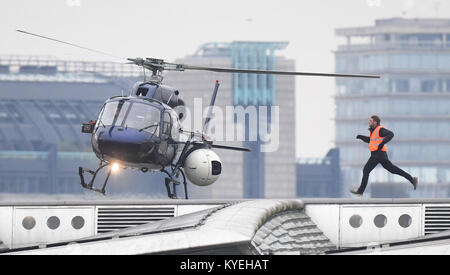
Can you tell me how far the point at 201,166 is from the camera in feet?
129

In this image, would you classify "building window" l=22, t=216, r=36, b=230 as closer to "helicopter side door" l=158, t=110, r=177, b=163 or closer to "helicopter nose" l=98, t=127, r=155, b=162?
"helicopter nose" l=98, t=127, r=155, b=162

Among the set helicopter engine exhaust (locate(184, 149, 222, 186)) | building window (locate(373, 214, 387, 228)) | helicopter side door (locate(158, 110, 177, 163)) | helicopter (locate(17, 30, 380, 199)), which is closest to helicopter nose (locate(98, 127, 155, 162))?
helicopter (locate(17, 30, 380, 199))

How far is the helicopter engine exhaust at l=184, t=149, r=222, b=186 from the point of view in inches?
1545

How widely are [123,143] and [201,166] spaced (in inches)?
184

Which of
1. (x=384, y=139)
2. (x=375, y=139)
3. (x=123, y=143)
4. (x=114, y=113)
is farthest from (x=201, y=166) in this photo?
(x=384, y=139)

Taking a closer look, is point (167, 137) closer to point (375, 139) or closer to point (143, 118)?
point (143, 118)

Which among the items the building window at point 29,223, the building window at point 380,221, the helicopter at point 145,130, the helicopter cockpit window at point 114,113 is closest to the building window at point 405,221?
the building window at point 380,221

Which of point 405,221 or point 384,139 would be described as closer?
point 405,221

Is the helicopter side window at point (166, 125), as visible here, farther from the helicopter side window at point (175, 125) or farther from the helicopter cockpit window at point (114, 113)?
the helicopter cockpit window at point (114, 113)

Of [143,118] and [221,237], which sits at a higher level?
[143,118]

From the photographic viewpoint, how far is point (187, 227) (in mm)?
19391

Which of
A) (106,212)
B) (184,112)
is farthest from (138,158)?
(106,212)
